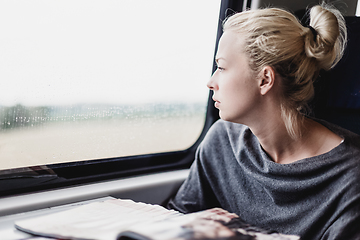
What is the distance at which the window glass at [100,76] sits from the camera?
1123 mm

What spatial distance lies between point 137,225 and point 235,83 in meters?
0.65

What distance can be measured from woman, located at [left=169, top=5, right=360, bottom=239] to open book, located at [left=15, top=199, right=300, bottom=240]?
1.12 feet

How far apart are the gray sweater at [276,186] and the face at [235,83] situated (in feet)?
0.61

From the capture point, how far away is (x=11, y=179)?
Answer: 1.14m

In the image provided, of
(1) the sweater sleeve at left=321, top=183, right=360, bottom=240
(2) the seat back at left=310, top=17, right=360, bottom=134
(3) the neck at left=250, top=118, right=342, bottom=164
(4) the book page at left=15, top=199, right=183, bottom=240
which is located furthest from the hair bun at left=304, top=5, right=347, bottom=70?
(4) the book page at left=15, top=199, right=183, bottom=240

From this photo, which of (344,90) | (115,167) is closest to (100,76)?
(115,167)

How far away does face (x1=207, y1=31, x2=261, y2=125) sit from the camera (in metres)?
1.15

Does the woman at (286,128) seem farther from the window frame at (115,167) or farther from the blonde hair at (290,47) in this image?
the window frame at (115,167)

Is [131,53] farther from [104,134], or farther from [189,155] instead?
[189,155]

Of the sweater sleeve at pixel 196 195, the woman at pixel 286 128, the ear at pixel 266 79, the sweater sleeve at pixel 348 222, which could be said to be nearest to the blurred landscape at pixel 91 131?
the sweater sleeve at pixel 196 195

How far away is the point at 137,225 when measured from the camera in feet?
2.27

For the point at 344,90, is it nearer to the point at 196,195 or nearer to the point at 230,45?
the point at 230,45

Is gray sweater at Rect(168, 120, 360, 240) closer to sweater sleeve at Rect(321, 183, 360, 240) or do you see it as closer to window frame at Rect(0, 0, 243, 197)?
sweater sleeve at Rect(321, 183, 360, 240)

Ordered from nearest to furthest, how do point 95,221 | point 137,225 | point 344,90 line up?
1. point 137,225
2. point 95,221
3. point 344,90
